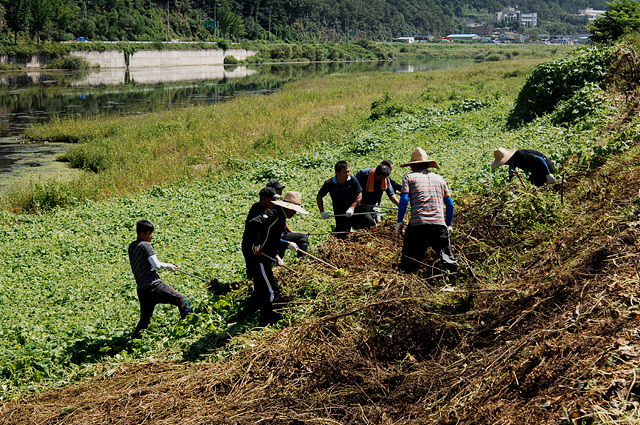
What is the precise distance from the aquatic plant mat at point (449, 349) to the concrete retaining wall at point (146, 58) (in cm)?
7218

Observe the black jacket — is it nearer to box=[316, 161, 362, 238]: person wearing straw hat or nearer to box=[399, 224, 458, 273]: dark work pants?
box=[399, 224, 458, 273]: dark work pants

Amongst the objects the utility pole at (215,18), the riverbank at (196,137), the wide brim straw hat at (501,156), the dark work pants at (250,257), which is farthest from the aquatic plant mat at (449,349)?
the utility pole at (215,18)

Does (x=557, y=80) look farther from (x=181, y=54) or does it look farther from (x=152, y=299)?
(x=181, y=54)

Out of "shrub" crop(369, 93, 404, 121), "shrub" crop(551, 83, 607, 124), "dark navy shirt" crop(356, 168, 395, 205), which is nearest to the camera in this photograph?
"dark navy shirt" crop(356, 168, 395, 205)

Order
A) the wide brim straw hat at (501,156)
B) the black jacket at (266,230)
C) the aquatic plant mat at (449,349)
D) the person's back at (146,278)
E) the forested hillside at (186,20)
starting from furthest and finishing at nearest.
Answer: the forested hillside at (186,20) < the wide brim straw hat at (501,156) < the person's back at (146,278) < the black jacket at (266,230) < the aquatic plant mat at (449,349)

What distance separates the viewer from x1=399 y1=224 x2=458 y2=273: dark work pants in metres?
6.81

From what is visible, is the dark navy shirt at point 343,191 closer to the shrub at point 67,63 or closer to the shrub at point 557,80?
the shrub at point 557,80

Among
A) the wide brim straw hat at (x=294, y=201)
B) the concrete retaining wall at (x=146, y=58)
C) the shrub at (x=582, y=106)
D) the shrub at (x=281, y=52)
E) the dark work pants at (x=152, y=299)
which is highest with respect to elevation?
the shrub at (x=281, y=52)

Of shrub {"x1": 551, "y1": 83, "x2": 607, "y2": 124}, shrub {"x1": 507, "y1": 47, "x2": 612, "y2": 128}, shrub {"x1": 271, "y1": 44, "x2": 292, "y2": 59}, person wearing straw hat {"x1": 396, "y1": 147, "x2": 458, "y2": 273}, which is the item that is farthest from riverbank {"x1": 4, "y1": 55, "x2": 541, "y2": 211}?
shrub {"x1": 271, "y1": 44, "x2": 292, "y2": 59}

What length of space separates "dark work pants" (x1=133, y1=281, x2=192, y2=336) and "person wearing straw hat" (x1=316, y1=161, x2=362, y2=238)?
2751 mm

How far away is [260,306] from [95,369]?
2161mm

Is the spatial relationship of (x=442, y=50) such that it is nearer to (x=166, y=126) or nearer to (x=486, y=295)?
(x=166, y=126)

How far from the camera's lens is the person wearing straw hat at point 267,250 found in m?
7.11

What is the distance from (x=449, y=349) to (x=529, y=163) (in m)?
4.44
